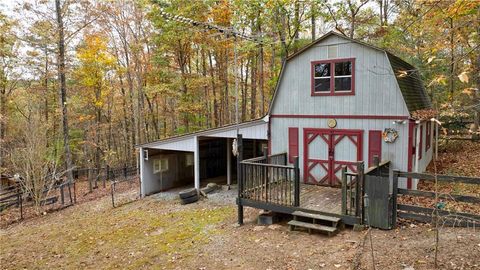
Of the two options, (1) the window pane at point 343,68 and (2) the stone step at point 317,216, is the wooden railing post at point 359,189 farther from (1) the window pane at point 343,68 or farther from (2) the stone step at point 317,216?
(1) the window pane at point 343,68

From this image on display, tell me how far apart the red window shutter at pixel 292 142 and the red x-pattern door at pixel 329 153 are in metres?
0.33

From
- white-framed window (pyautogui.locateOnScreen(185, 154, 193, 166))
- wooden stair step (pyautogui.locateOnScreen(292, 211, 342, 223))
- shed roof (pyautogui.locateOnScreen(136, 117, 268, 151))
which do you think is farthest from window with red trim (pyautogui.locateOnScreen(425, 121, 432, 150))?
white-framed window (pyautogui.locateOnScreen(185, 154, 193, 166))

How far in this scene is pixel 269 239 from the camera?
7.22 meters

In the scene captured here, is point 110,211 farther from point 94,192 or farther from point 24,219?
point 94,192

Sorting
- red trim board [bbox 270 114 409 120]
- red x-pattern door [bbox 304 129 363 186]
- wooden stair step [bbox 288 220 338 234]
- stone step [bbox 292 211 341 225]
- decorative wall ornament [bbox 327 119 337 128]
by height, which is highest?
red trim board [bbox 270 114 409 120]

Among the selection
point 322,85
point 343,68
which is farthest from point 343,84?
point 322,85

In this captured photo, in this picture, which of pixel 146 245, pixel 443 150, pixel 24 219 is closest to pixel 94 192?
pixel 24 219

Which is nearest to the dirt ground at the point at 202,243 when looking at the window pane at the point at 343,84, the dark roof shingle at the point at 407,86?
the dark roof shingle at the point at 407,86

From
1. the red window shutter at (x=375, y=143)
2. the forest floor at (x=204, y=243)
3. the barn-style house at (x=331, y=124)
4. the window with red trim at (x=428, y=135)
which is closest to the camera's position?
the forest floor at (x=204, y=243)

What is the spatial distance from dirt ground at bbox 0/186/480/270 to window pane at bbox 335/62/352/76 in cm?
485

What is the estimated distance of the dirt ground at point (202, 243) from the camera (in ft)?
18.0

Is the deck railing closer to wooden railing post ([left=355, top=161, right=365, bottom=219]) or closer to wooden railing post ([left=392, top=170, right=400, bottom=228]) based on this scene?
wooden railing post ([left=355, top=161, right=365, bottom=219])

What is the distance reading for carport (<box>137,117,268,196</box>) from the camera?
12.9 metres

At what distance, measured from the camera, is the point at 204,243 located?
299 inches
